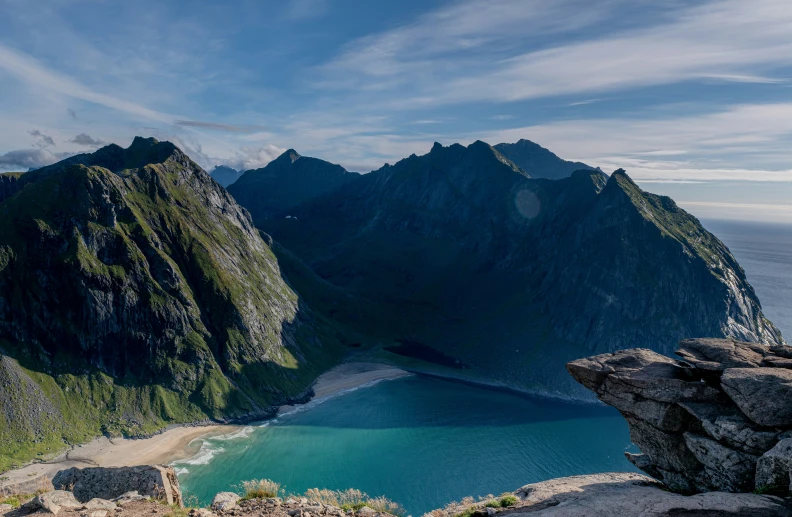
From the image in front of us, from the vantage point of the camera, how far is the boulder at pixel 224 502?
88.3ft

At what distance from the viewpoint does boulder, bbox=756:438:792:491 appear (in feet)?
80.5

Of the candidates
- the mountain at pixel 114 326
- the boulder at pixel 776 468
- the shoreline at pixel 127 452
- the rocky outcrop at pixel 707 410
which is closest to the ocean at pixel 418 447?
the shoreline at pixel 127 452

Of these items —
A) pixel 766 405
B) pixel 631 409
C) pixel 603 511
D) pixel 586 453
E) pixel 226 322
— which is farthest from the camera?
pixel 226 322

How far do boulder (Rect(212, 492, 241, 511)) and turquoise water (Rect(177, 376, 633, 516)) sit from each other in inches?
3024

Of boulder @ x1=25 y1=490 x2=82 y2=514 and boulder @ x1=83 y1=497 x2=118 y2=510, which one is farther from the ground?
boulder @ x1=25 y1=490 x2=82 y2=514

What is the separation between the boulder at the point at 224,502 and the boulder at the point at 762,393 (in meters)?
34.9

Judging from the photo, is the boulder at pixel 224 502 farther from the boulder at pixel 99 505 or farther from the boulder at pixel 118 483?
the boulder at pixel 99 505

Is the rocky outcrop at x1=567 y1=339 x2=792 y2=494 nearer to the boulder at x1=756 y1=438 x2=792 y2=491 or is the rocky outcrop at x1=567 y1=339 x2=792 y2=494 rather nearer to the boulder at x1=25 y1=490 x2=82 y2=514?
the boulder at x1=756 y1=438 x2=792 y2=491

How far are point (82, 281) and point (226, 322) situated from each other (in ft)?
169

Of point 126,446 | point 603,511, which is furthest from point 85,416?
point 603,511

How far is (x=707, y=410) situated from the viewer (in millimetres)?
30531

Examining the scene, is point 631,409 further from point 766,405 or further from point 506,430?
point 506,430

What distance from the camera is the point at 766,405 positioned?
27656mm

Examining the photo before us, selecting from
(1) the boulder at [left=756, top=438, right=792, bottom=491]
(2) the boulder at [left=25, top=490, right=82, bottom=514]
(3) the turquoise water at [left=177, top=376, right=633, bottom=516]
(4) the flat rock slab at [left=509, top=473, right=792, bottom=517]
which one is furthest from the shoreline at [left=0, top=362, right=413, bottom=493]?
(1) the boulder at [left=756, top=438, right=792, bottom=491]
